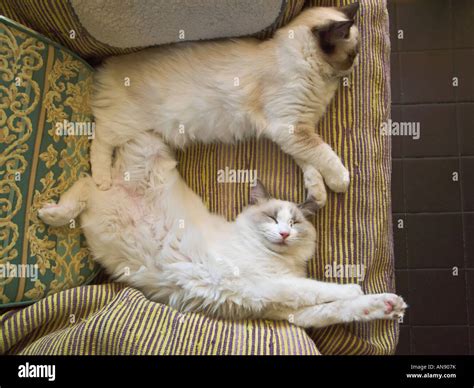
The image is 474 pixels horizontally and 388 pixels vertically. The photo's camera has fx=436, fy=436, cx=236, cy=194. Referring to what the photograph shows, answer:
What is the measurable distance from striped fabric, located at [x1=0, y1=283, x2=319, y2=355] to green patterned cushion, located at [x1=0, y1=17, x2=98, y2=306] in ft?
0.23

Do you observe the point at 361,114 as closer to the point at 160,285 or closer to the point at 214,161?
the point at 214,161

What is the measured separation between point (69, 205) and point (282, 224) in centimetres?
65

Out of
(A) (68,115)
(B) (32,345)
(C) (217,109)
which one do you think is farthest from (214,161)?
(B) (32,345)

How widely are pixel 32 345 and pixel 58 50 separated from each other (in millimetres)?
886

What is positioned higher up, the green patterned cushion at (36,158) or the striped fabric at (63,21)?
the striped fabric at (63,21)

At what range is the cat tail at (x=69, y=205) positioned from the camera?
1.30m

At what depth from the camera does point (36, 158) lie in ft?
4.22

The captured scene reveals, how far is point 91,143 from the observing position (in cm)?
144

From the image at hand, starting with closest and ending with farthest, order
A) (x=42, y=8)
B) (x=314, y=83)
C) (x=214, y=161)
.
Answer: (x=42, y=8) → (x=314, y=83) → (x=214, y=161)
